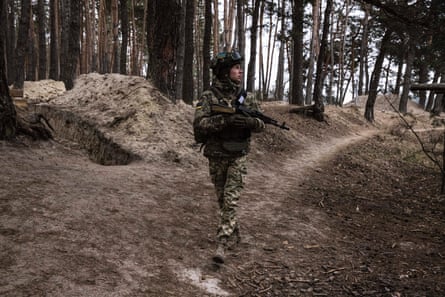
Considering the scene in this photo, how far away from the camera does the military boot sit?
12.3 feet

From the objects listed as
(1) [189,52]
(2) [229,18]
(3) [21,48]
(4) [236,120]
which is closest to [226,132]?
(4) [236,120]

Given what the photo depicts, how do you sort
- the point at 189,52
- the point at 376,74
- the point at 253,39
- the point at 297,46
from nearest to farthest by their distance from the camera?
the point at 189,52, the point at 253,39, the point at 297,46, the point at 376,74

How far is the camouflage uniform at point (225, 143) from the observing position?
12.9 ft

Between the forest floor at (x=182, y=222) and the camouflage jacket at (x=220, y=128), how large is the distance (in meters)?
1.24

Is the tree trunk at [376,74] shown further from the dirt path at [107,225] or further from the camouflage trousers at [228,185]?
the camouflage trousers at [228,185]

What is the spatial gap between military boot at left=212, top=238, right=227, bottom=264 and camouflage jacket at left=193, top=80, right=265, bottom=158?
3.23ft

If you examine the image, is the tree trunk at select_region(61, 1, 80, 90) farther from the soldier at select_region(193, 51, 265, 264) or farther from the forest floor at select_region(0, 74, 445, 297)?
the soldier at select_region(193, 51, 265, 264)

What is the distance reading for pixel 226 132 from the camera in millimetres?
3980

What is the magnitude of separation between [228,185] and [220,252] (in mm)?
760

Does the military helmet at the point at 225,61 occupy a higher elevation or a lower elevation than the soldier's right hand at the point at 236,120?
higher

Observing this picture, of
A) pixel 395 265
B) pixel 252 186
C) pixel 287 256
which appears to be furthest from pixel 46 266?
pixel 252 186

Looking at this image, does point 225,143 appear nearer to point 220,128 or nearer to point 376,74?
point 220,128

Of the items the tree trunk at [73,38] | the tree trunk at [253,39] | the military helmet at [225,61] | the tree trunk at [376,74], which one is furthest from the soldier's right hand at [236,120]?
the tree trunk at [376,74]

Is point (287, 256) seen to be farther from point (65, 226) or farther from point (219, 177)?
point (65, 226)
